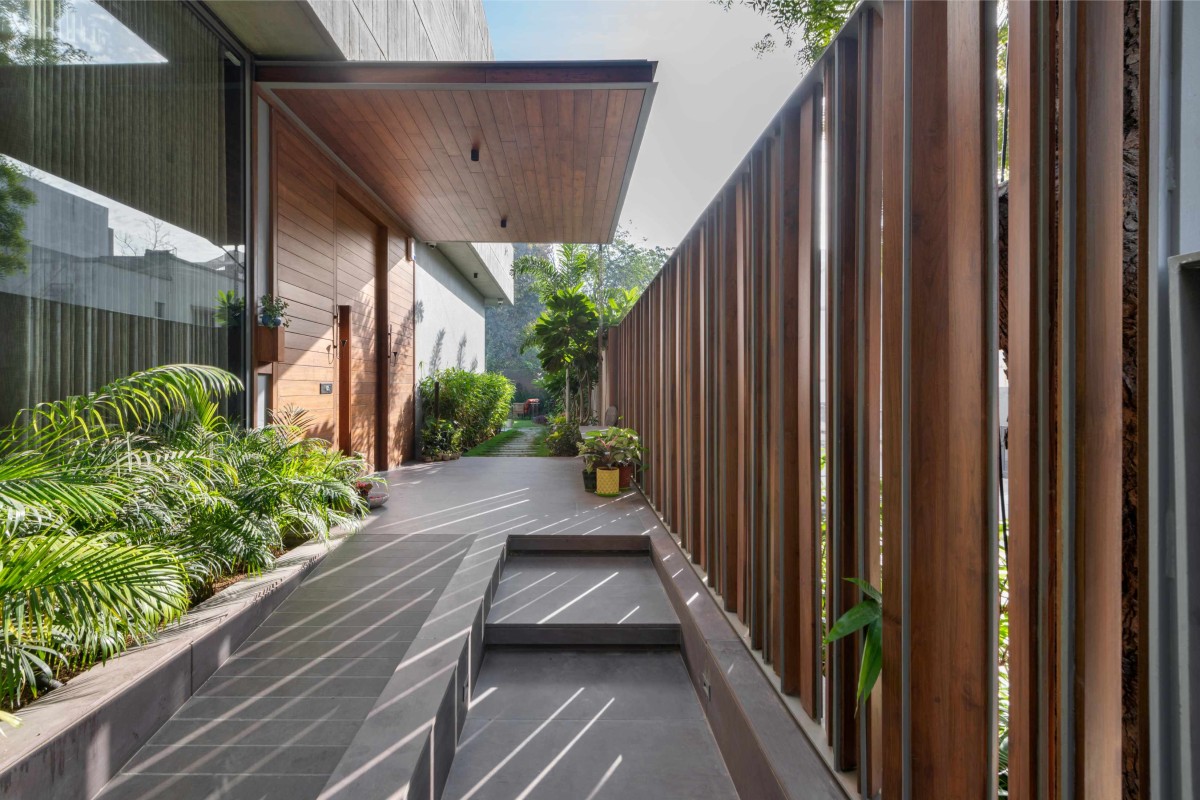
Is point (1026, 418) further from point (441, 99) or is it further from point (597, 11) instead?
point (597, 11)

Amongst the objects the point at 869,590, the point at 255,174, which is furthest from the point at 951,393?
the point at 255,174

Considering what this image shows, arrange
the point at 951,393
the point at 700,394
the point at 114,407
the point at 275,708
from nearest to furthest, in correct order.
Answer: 1. the point at 951,393
2. the point at 275,708
3. the point at 114,407
4. the point at 700,394

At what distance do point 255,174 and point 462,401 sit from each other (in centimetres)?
531

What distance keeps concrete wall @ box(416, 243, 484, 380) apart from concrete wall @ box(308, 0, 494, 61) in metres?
2.69

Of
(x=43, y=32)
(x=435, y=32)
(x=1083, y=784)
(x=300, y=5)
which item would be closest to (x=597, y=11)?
(x=435, y=32)

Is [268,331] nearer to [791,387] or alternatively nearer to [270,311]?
[270,311]

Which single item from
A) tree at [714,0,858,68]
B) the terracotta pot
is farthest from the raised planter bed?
tree at [714,0,858,68]

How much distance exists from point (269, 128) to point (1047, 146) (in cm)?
479

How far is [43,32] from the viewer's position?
257 cm

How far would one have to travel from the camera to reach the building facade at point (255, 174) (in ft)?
8.54

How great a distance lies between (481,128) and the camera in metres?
4.57

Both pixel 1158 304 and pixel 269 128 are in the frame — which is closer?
pixel 1158 304

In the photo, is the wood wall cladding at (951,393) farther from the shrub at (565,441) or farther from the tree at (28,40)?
the shrub at (565,441)

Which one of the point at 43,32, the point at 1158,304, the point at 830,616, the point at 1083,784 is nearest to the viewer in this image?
the point at 1158,304
